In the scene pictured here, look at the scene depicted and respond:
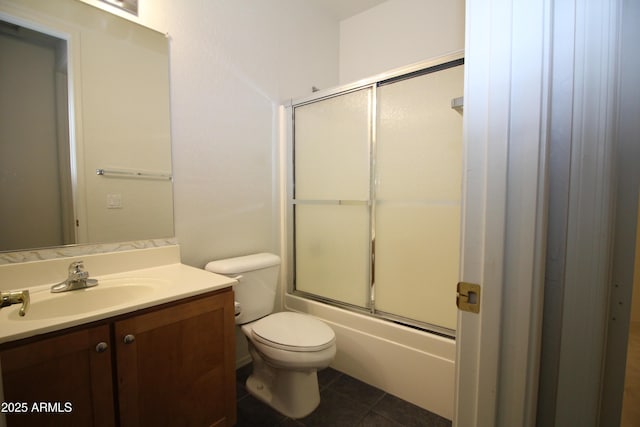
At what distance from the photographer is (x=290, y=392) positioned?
1.52 m

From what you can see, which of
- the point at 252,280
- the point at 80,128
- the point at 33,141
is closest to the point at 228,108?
the point at 80,128

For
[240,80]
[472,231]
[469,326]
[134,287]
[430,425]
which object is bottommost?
[430,425]

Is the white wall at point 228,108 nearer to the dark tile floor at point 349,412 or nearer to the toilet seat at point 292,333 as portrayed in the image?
the toilet seat at point 292,333

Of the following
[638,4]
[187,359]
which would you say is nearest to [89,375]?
[187,359]

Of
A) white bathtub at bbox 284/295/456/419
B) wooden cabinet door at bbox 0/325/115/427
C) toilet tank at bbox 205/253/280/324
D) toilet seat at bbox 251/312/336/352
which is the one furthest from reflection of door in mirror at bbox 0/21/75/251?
white bathtub at bbox 284/295/456/419

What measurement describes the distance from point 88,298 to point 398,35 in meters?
2.56

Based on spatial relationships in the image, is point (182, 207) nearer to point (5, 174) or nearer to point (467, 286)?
point (5, 174)

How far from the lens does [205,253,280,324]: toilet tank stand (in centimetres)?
162

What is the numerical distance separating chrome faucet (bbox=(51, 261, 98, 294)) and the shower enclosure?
1.23m

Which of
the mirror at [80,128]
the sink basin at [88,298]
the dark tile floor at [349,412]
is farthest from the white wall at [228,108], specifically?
the dark tile floor at [349,412]

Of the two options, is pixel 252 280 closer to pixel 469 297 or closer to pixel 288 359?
pixel 288 359

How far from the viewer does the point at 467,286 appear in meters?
0.60

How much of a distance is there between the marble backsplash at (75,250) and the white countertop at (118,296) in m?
0.11

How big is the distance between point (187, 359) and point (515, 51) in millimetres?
1365
